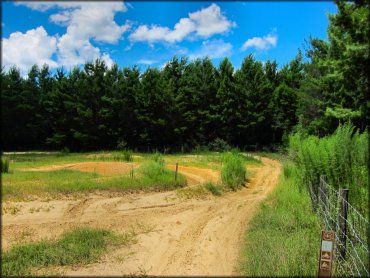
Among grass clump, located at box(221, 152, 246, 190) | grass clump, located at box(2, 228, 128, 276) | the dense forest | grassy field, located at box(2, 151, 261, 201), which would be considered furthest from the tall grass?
the dense forest

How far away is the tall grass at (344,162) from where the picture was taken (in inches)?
267

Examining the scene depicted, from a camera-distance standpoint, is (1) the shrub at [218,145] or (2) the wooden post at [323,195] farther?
(1) the shrub at [218,145]

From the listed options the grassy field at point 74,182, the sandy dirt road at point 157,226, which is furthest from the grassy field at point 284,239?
the grassy field at point 74,182

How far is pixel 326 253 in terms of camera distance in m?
4.14

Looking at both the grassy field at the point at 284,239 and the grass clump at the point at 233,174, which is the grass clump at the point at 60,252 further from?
the grass clump at the point at 233,174

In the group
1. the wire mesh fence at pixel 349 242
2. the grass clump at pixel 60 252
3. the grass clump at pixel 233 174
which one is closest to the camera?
the wire mesh fence at pixel 349 242

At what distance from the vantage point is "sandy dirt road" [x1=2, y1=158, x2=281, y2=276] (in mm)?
6605

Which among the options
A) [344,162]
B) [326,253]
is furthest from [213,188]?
[326,253]

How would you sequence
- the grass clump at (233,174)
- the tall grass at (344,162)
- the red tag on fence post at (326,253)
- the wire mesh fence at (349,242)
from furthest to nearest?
1. the grass clump at (233,174)
2. the tall grass at (344,162)
3. the wire mesh fence at (349,242)
4. the red tag on fence post at (326,253)

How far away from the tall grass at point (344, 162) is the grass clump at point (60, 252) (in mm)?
4792

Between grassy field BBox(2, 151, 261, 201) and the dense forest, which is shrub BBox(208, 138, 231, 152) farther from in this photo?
grassy field BBox(2, 151, 261, 201)

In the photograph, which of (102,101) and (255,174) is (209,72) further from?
(255,174)

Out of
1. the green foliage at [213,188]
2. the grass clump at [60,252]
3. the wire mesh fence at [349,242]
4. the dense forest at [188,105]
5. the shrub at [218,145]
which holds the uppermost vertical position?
the dense forest at [188,105]

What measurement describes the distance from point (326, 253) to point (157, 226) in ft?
20.2
